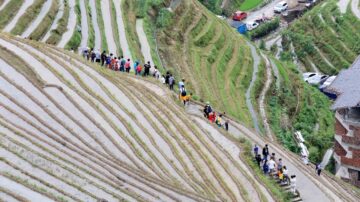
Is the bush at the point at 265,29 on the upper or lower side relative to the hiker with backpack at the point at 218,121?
upper

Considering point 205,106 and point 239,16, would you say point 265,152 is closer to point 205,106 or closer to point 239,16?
point 205,106

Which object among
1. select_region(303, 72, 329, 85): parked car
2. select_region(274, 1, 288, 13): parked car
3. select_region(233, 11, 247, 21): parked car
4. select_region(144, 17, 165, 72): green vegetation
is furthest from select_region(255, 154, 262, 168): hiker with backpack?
select_region(274, 1, 288, 13): parked car

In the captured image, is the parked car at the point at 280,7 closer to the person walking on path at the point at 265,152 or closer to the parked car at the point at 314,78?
the parked car at the point at 314,78

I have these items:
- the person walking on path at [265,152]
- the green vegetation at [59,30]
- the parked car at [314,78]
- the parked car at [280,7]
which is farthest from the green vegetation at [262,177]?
the parked car at [280,7]

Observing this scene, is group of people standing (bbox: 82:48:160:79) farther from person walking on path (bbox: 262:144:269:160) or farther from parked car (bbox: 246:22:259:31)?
parked car (bbox: 246:22:259:31)

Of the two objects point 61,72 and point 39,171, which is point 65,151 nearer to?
point 39,171

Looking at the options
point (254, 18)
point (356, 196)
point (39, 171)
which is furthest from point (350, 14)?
point (39, 171)
